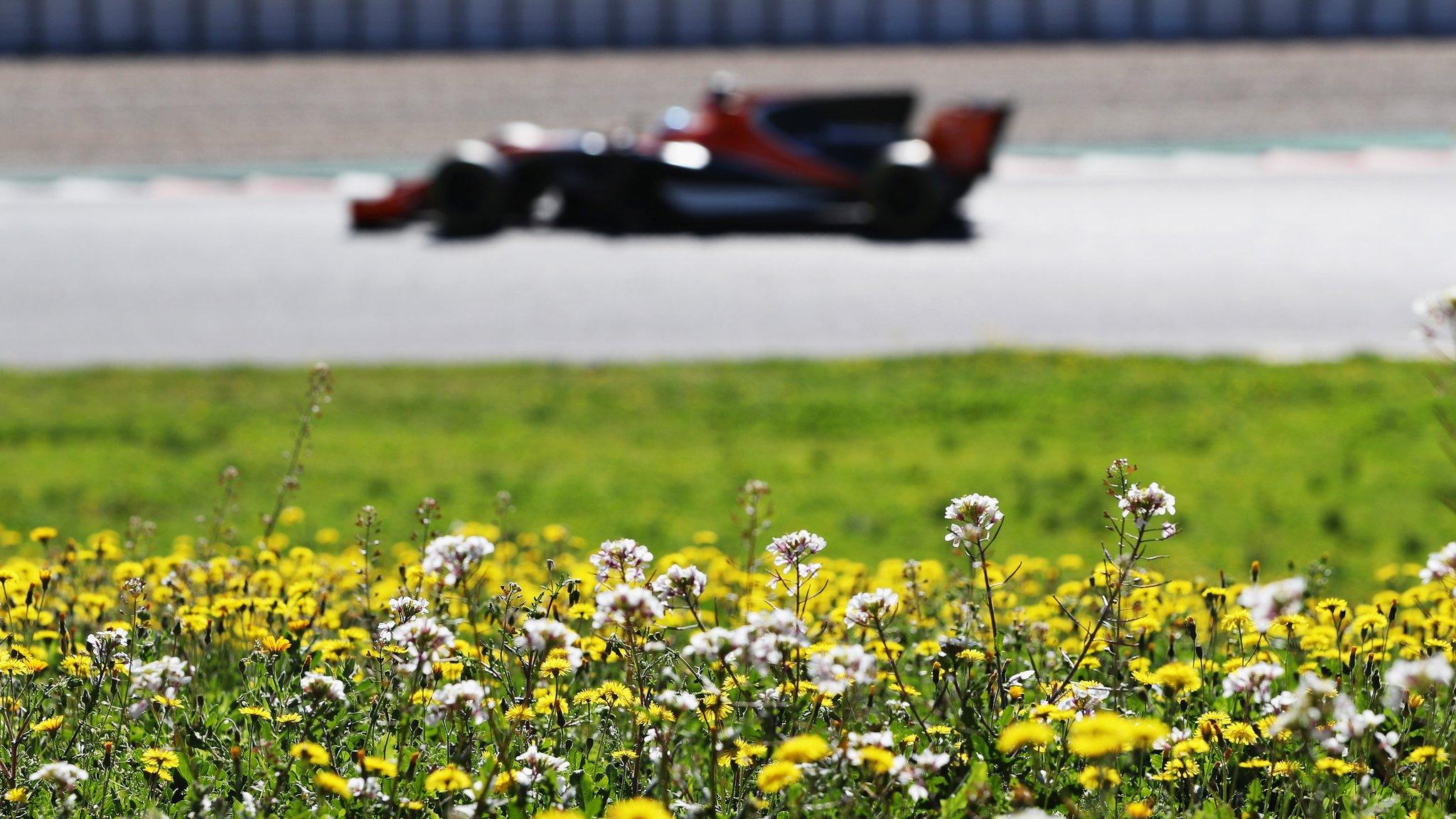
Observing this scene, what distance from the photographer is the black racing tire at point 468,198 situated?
41.6ft

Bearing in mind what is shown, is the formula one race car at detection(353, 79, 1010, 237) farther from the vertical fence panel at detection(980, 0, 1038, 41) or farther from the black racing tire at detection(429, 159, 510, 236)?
the vertical fence panel at detection(980, 0, 1038, 41)

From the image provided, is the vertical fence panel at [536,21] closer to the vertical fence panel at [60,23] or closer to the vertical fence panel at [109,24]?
the vertical fence panel at [109,24]

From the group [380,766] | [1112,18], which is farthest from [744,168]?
[1112,18]

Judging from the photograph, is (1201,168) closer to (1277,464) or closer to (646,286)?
(646,286)

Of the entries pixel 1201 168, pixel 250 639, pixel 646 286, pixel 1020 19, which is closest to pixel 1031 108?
pixel 1201 168

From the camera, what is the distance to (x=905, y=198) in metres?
12.4

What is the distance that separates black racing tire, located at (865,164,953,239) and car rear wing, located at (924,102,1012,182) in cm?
20

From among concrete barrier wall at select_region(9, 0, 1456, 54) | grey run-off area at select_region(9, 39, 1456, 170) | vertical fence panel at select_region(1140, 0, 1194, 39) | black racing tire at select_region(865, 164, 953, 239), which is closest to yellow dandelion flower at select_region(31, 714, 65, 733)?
black racing tire at select_region(865, 164, 953, 239)

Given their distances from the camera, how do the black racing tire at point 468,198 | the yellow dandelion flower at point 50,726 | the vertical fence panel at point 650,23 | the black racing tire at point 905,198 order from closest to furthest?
the yellow dandelion flower at point 50,726 < the black racing tire at point 905,198 < the black racing tire at point 468,198 < the vertical fence panel at point 650,23

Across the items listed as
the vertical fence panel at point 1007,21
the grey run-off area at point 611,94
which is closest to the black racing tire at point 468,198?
the grey run-off area at point 611,94

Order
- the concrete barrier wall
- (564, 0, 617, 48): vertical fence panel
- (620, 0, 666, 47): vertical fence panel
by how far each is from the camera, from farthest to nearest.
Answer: (564, 0, 617, 48): vertical fence panel < (620, 0, 666, 47): vertical fence panel < the concrete barrier wall

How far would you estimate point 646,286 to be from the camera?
11.1 metres

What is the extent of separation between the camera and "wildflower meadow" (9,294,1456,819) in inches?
96.0

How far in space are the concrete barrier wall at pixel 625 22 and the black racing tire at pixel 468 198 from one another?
16.4 meters
